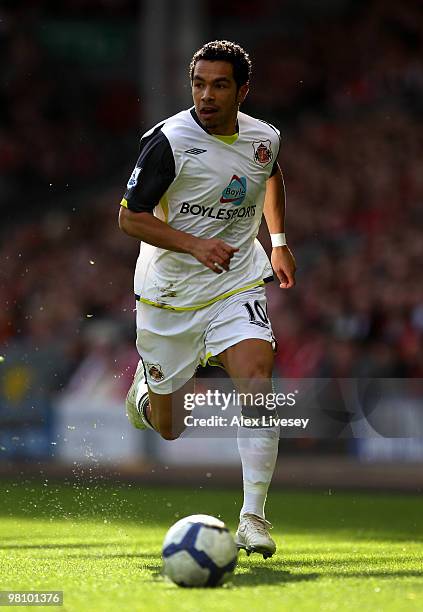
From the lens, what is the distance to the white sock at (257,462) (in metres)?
6.99

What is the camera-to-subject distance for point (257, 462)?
23.0 feet

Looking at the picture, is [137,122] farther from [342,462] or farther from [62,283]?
[342,462]

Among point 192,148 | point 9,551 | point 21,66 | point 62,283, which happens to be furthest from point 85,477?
point 21,66

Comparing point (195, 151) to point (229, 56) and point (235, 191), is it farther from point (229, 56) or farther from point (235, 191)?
point (229, 56)

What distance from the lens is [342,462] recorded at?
14.5 metres

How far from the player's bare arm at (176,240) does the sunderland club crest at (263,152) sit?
726 millimetres

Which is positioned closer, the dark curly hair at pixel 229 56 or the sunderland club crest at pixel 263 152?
the dark curly hair at pixel 229 56

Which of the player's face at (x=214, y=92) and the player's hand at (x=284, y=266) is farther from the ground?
the player's face at (x=214, y=92)

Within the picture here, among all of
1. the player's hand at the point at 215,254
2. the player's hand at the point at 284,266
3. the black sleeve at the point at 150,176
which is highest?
the black sleeve at the point at 150,176

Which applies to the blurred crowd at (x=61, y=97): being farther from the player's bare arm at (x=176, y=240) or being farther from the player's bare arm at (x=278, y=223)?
the player's bare arm at (x=176, y=240)

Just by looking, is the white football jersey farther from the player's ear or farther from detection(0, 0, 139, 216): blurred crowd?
detection(0, 0, 139, 216): blurred crowd

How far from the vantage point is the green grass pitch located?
5.42 metres

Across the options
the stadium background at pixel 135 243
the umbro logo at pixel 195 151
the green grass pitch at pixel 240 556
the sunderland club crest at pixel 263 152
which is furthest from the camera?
the stadium background at pixel 135 243

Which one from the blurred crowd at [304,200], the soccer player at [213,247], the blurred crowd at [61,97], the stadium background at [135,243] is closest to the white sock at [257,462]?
the soccer player at [213,247]
